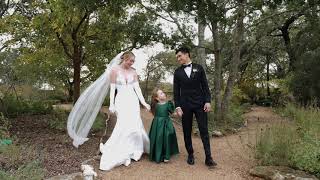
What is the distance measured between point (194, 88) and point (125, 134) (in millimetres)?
1487

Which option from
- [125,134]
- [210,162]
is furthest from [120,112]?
[210,162]

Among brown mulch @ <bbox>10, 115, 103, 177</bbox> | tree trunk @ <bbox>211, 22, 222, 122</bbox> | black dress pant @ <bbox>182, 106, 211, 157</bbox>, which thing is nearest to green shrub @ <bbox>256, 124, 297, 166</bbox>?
black dress pant @ <bbox>182, 106, 211, 157</bbox>

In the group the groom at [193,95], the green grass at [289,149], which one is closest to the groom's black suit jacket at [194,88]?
the groom at [193,95]

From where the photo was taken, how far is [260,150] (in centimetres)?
741

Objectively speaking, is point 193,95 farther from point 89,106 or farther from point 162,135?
point 89,106

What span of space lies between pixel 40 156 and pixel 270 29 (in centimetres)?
1491

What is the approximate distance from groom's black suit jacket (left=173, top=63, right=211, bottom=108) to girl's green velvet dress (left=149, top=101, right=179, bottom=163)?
A: 550 millimetres

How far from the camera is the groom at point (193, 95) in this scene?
7441 mm

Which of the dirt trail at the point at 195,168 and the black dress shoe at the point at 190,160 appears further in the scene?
the black dress shoe at the point at 190,160

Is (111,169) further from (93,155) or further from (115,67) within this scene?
(115,67)

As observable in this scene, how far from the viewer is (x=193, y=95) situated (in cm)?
749

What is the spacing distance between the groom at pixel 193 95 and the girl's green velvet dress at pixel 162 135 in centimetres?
49

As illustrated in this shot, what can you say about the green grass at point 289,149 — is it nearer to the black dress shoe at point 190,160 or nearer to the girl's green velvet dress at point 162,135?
the black dress shoe at point 190,160

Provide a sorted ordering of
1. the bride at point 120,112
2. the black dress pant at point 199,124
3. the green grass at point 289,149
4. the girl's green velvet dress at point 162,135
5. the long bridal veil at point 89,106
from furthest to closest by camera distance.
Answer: the long bridal veil at point 89,106
the girl's green velvet dress at point 162,135
the bride at point 120,112
the black dress pant at point 199,124
the green grass at point 289,149
